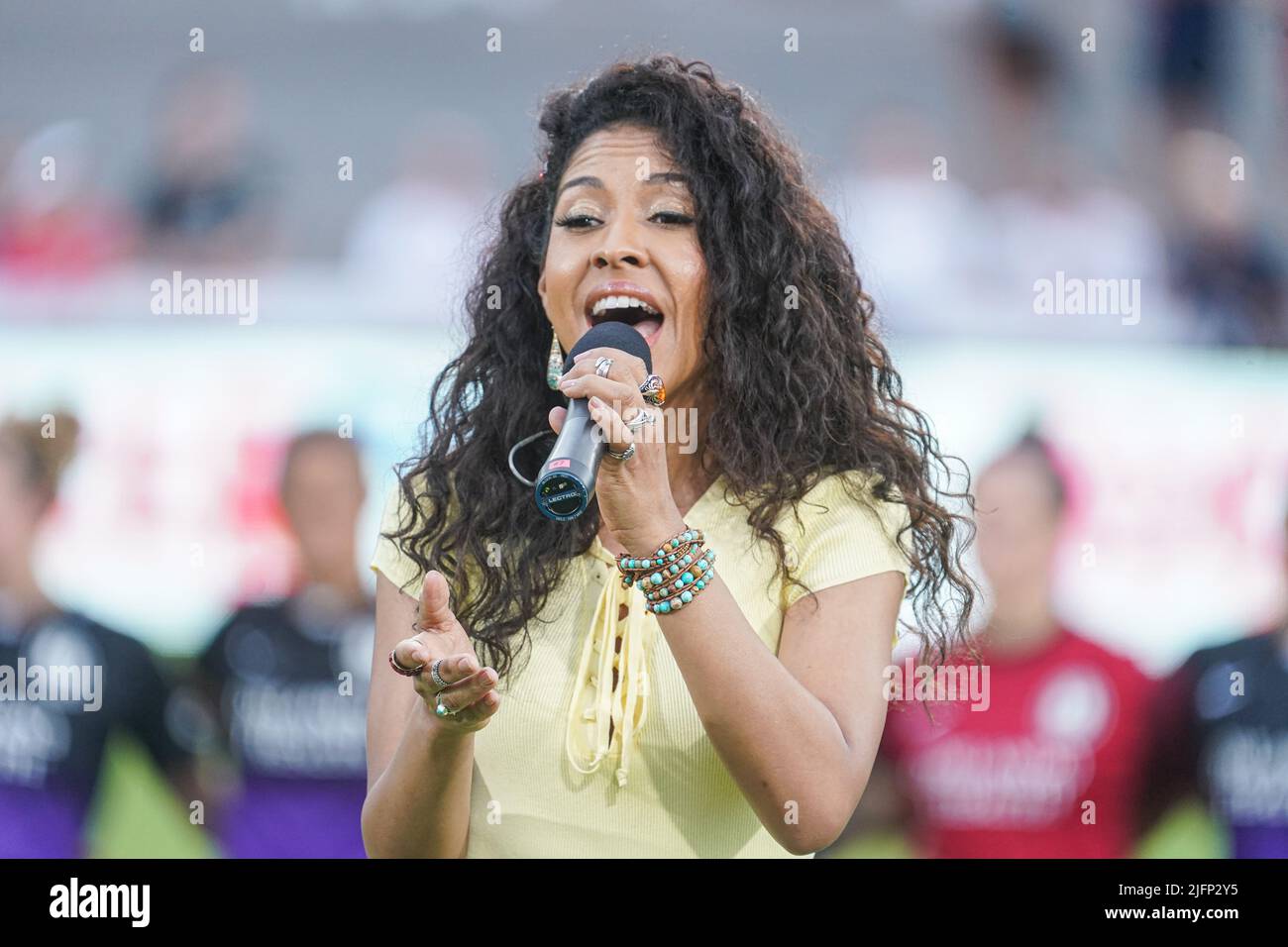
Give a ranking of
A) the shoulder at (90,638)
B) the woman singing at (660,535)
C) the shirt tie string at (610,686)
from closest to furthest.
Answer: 1. the woman singing at (660,535)
2. the shirt tie string at (610,686)
3. the shoulder at (90,638)

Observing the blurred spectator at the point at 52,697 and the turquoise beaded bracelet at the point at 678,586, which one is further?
the blurred spectator at the point at 52,697

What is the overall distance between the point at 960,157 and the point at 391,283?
4.92ft

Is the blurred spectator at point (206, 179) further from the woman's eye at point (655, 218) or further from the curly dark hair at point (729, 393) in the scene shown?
the woman's eye at point (655, 218)

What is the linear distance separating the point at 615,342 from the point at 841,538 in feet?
1.19

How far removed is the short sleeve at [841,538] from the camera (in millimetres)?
1698

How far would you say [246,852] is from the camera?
349 cm

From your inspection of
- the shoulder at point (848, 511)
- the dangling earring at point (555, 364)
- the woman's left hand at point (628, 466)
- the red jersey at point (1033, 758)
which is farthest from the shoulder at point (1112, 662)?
the woman's left hand at point (628, 466)

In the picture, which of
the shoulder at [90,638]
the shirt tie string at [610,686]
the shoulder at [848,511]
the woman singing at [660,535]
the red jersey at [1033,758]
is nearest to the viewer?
the woman singing at [660,535]

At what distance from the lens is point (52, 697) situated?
3504 millimetres

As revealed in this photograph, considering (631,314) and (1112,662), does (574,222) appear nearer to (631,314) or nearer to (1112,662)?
(631,314)

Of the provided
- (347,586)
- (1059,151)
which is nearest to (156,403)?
(347,586)

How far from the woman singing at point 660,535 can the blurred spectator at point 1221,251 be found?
6.20 ft
